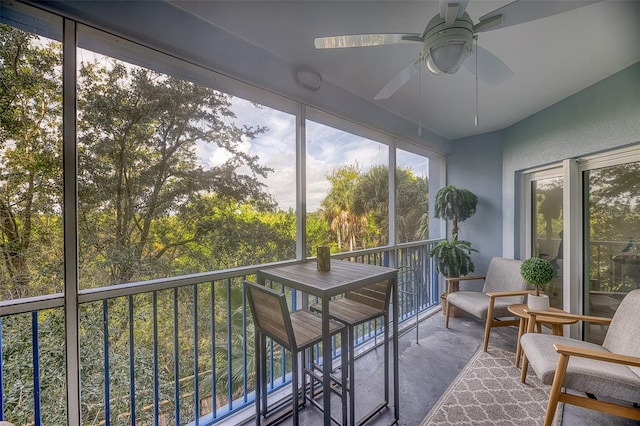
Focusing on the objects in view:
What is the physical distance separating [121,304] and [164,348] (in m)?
0.48

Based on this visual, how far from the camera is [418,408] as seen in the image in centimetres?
191

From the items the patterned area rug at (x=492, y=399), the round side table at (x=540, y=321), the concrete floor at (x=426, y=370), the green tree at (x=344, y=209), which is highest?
Answer: the green tree at (x=344, y=209)

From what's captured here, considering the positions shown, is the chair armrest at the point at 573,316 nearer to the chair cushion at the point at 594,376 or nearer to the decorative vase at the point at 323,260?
the chair cushion at the point at 594,376

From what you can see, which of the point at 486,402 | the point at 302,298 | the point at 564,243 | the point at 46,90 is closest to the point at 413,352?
the point at 486,402

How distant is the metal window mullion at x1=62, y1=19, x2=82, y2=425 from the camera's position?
1.30 m

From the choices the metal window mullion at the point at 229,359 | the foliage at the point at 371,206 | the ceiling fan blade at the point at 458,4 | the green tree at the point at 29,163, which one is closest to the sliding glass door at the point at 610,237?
the foliage at the point at 371,206

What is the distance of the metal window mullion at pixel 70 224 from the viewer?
1.30 metres

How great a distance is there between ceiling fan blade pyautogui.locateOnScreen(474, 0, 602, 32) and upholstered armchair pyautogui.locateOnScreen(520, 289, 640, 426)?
1726mm

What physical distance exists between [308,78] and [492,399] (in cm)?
284

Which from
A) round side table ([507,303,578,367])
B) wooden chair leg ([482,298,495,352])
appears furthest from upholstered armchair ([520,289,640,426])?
wooden chair leg ([482,298,495,352])

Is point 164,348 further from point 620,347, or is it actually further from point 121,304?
point 620,347

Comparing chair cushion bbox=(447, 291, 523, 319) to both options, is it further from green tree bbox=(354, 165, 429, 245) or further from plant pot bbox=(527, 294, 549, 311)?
green tree bbox=(354, 165, 429, 245)

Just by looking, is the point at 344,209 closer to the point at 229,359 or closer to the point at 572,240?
the point at 229,359

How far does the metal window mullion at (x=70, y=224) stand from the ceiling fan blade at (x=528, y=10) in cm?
199
